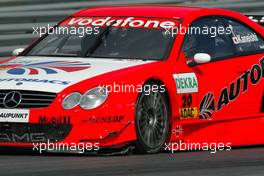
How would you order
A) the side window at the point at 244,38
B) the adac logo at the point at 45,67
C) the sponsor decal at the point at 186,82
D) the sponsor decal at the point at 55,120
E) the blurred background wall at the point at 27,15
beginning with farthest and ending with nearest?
the blurred background wall at the point at 27,15 → the side window at the point at 244,38 → the sponsor decal at the point at 186,82 → the adac logo at the point at 45,67 → the sponsor decal at the point at 55,120

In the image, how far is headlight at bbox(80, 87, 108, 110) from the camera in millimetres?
9242

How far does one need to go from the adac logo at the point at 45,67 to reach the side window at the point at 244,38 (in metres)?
2.05

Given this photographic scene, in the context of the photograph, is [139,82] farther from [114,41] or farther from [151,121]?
[114,41]

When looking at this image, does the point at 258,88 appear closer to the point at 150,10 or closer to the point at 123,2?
the point at 150,10

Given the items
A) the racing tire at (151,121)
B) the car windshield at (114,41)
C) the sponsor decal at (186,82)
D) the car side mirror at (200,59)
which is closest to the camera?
the racing tire at (151,121)

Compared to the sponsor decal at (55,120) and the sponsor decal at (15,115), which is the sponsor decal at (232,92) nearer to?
the sponsor decal at (55,120)

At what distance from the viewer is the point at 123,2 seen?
16.1 m

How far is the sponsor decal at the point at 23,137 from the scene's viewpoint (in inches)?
365

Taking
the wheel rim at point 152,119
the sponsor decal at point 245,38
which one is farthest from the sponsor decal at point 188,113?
the sponsor decal at point 245,38

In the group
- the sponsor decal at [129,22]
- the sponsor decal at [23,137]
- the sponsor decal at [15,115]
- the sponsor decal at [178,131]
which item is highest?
the sponsor decal at [129,22]

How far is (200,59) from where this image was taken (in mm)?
10305

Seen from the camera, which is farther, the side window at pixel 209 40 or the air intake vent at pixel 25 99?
the side window at pixel 209 40

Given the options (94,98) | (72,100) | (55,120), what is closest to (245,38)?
(94,98)

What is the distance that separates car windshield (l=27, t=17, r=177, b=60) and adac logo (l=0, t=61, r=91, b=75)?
1.73 feet
